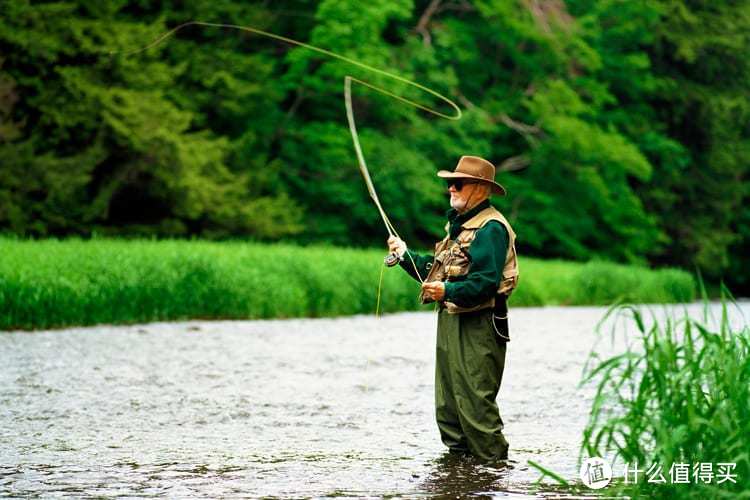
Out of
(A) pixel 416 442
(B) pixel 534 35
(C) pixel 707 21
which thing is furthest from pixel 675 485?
(C) pixel 707 21

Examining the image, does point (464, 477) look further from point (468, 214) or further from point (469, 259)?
point (468, 214)

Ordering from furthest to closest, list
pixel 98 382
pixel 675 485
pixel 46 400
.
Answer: pixel 98 382, pixel 46 400, pixel 675 485

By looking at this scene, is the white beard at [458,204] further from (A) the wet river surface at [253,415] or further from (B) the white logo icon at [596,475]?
(B) the white logo icon at [596,475]

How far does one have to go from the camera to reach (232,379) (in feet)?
36.2

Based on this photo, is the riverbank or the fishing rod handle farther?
the riverbank

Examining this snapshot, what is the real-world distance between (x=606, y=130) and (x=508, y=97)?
3815 mm

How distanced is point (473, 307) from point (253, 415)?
2612 millimetres

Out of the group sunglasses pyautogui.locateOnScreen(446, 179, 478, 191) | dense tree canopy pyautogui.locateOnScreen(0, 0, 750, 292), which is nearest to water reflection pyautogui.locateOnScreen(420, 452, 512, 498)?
sunglasses pyautogui.locateOnScreen(446, 179, 478, 191)

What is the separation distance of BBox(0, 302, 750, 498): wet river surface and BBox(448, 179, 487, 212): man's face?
4.31 feet

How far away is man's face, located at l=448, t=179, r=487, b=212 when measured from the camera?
685cm

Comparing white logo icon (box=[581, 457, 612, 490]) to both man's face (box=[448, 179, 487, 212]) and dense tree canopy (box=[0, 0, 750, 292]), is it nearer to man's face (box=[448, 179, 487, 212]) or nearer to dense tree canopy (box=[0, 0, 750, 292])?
man's face (box=[448, 179, 487, 212])

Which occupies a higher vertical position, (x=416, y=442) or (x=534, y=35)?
(x=534, y=35)

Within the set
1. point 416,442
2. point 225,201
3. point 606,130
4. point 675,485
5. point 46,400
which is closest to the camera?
point 675,485

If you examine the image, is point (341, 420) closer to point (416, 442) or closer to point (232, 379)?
point (416, 442)
